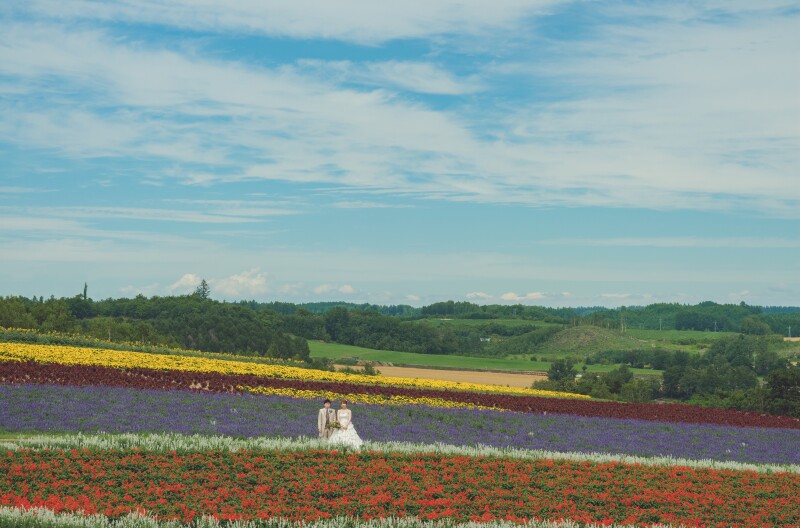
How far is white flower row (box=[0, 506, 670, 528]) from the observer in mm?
10859

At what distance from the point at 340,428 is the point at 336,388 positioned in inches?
520

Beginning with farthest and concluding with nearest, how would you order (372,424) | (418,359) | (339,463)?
(418,359) < (372,424) < (339,463)

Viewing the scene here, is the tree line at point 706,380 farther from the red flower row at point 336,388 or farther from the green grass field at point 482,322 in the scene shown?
the green grass field at point 482,322

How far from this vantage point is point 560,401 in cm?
3609

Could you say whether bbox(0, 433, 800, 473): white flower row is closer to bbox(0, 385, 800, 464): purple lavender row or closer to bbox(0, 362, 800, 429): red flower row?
bbox(0, 385, 800, 464): purple lavender row

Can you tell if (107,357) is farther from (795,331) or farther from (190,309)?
(795,331)

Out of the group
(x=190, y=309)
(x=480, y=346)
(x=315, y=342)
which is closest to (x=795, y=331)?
(x=480, y=346)

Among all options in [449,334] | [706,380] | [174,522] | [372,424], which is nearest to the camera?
[174,522]

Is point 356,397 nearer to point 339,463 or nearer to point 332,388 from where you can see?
point 332,388

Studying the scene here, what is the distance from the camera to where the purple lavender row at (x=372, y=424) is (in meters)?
21.9

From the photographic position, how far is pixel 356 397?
101 ft

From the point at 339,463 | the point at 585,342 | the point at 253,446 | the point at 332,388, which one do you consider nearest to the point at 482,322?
the point at 585,342

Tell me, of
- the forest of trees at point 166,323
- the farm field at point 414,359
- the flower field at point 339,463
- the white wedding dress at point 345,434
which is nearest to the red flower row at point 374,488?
the flower field at point 339,463

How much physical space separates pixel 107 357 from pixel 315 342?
62131 mm
